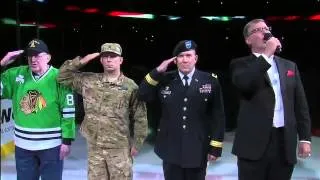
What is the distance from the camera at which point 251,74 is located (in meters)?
3.04

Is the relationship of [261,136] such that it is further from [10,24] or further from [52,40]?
[52,40]

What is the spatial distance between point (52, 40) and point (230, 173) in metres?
4.86

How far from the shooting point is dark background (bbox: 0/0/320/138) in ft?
31.2

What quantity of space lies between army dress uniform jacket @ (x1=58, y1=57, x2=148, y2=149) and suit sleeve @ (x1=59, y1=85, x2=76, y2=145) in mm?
87

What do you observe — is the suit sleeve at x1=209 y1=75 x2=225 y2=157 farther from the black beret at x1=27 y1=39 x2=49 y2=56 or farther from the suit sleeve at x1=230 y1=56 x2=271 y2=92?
the black beret at x1=27 y1=39 x2=49 y2=56

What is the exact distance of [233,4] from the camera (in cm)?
981

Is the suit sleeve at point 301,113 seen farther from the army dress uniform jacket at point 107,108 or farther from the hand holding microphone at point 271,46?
the army dress uniform jacket at point 107,108

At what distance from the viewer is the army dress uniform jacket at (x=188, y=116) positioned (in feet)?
11.5

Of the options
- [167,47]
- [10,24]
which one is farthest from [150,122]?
[10,24]

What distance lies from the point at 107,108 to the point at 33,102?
55cm

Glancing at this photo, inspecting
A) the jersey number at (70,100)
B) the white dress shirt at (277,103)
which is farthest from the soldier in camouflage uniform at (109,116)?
the white dress shirt at (277,103)

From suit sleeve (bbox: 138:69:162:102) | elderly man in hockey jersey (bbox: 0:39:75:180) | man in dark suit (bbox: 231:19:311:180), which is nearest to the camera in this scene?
man in dark suit (bbox: 231:19:311:180)

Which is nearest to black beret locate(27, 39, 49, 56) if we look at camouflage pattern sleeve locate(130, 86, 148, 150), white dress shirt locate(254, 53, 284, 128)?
camouflage pattern sleeve locate(130, 86, 148, 150)

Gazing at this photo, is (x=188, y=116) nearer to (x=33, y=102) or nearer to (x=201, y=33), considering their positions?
(x=33, y=102)
